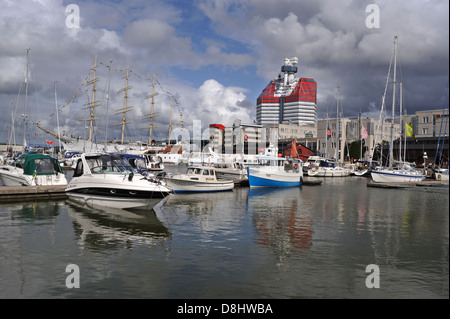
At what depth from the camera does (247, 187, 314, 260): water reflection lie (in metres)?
15.9

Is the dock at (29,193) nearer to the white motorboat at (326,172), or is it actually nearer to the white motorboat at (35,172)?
the white motorboat at (35,172)

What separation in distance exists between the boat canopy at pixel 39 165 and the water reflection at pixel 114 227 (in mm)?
8963

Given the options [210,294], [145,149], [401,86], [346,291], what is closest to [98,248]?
[210,294]

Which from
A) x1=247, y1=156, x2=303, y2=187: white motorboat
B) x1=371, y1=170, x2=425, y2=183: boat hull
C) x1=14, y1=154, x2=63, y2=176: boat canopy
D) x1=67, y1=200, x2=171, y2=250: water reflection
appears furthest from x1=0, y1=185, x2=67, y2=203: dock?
x1=371, y1=170, x2=425, y2=183: boat hull

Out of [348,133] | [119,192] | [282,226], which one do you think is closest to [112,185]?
[119,192]

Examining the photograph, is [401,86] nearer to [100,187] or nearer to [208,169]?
[208,169]

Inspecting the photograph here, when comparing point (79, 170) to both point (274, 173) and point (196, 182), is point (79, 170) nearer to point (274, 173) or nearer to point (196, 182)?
point (196, 182)

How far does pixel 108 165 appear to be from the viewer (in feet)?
78.4

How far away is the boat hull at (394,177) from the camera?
54.9 meters

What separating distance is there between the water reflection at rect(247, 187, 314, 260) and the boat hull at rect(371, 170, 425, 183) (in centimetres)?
2950

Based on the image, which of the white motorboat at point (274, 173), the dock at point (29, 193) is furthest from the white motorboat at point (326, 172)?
the dock at point (29, 193)

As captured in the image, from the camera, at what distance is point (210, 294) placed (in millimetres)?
10352

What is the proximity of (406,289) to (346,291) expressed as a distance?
2019 millimetres

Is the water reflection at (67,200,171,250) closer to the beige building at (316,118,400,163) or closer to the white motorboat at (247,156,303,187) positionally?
the white motorboat at (247,156,303,187)
